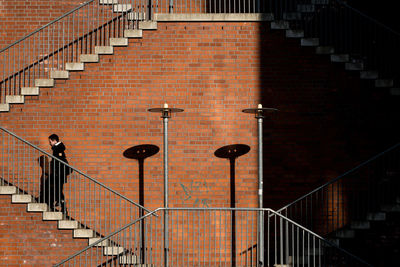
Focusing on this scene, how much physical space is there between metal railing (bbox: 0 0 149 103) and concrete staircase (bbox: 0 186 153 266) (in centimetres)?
341

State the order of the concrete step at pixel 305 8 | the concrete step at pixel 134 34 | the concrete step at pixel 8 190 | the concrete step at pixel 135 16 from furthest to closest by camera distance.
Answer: the concrete step at pixel 135 16 < the concrete step at pixel 305 8 < the concrete step at pixel 134 34 < the concrete step at pixel 8 190

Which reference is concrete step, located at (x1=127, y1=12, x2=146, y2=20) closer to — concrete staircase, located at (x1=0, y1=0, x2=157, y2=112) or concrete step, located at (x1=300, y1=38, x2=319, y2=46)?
concrete staircase, located at (x1=0, y1=0, x2=157, y2=112)

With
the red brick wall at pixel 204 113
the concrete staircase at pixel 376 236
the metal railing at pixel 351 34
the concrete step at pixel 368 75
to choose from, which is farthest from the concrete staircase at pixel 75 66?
the concrete staircase at pixel 376 236

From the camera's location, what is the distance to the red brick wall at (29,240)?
439 inches

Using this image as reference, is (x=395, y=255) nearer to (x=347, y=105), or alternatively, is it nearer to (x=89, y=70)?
(x=347, y=105)

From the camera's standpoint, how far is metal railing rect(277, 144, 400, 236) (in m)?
12.1

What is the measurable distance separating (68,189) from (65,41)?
4002mm

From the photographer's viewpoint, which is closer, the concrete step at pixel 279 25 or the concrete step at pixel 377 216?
the concrete step at pixel 377 216

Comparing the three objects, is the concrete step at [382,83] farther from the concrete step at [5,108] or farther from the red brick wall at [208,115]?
the concrete step at [5,108]

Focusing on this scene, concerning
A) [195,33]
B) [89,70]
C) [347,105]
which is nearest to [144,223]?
[89,70]

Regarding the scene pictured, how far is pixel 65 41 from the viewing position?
539 inches

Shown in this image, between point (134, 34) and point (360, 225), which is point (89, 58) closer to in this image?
point (134, 34)

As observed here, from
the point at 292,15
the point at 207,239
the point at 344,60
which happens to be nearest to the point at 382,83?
the point at 344,60

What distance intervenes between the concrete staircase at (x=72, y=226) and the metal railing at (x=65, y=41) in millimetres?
3411
